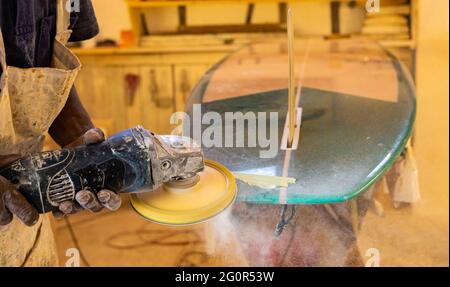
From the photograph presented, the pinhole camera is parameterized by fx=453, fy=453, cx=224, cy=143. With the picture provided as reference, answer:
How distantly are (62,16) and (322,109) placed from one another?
30.6 inches

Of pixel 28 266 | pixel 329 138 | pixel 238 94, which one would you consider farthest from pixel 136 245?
pixel 329 138

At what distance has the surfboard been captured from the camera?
975mm

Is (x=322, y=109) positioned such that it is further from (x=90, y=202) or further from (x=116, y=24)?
(x=116, y=24)

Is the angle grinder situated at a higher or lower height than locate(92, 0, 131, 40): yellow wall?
lower

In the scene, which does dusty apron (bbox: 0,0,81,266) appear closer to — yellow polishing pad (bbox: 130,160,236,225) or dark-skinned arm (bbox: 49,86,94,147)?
dark-skinned arm (bbox: 49,86,94,147)

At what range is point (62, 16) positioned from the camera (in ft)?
3.09

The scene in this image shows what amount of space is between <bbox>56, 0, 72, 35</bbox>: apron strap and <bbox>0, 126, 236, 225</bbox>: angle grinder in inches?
14.5

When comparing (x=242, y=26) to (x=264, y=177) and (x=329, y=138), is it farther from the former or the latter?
(x=264, y=177)

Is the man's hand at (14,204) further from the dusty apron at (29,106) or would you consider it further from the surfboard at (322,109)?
the surfboard at (322,109)

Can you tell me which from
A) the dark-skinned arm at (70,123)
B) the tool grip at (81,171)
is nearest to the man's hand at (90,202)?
the tool grip at (81,171)

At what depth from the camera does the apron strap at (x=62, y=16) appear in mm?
926

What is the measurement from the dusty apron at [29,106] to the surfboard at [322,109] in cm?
36

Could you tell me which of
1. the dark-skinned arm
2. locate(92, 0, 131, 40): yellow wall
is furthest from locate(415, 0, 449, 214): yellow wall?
the dark-skinned arm
